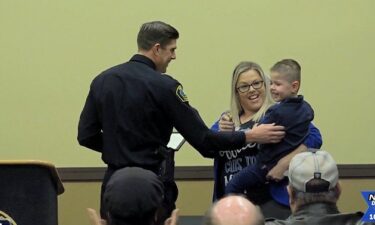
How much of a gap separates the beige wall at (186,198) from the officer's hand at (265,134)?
5.84ft

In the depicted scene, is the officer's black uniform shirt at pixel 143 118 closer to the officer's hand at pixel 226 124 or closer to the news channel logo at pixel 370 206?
the officer's hand at pixel 226 124

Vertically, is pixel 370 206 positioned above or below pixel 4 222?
above

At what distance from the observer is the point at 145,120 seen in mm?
4031

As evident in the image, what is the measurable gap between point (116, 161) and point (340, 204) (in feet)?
7.20

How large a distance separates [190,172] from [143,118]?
6.06ft

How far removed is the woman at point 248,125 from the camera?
4.25 metres

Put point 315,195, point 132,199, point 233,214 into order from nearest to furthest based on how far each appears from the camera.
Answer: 1. point 233,214
2. point 132,199
3. point 315,195

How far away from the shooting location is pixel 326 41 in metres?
5.88

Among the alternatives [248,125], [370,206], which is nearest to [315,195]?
[370,206]

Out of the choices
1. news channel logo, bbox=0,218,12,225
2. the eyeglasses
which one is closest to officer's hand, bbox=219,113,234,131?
the eyeglasses

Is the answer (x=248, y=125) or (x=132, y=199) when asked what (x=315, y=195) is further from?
(x=248, y=125)

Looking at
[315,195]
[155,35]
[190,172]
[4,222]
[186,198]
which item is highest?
[155,35]

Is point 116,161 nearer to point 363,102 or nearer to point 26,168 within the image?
point 26,168

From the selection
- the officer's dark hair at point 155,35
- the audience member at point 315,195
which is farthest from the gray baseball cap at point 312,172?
the officer's dark hair at point 155,35
